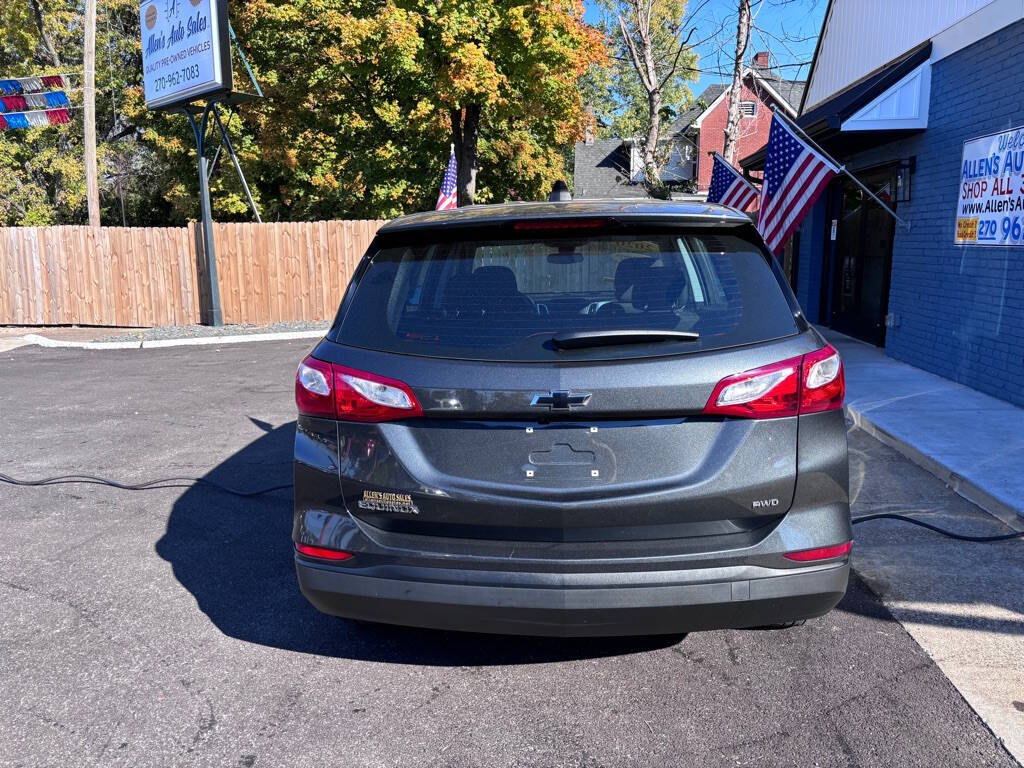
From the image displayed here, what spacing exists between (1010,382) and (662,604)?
6.78 metres

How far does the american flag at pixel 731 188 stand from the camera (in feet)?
40.9

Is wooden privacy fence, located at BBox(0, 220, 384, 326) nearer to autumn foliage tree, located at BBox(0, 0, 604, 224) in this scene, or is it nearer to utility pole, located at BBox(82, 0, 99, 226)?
utility pole, located at BBox(82, 0, 99, 226)

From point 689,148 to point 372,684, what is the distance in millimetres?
51940

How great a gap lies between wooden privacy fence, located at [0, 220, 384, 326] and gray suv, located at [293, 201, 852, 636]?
648 inches

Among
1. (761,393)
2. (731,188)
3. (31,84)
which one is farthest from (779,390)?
(31,84)

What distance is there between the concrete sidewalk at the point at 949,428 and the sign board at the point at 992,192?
1.57 meters

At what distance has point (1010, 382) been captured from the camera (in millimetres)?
7934

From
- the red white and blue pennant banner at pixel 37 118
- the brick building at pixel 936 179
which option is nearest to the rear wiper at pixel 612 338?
the brick building at pixel 936 179

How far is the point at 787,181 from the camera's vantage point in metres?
10.0

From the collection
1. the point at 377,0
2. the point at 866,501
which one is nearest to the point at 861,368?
the point at 866,501

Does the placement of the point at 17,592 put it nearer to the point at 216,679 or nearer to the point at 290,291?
the point at 216,679

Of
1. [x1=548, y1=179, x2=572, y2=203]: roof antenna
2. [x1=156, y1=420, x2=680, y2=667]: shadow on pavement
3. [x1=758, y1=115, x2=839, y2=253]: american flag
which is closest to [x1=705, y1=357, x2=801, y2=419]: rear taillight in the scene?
[x1=156, y1=420, x2=680, y2=667]: shadow on pavement

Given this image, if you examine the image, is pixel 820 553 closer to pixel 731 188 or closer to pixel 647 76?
pixel 731 188

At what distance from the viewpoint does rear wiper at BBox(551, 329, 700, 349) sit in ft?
8.99
